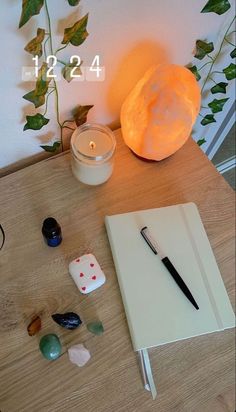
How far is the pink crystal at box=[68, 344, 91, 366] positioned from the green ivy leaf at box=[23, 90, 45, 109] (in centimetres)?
39

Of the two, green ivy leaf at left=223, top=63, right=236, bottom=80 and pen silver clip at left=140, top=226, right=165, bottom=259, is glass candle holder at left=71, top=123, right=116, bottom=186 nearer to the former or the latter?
pen silver clip at left=140, top=226, right=165, bottom=259

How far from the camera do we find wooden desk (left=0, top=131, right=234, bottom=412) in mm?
561

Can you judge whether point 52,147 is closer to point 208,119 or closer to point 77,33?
point 77,33

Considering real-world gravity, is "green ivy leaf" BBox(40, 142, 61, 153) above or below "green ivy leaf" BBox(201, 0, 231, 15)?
below

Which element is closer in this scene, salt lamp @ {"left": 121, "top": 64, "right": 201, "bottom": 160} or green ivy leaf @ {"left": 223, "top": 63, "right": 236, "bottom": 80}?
salt lamp @ {"left": 121, "top": 64, "right": 201, "bottom": 160}

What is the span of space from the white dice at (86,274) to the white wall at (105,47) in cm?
25

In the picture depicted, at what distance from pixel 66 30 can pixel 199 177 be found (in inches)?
14.5

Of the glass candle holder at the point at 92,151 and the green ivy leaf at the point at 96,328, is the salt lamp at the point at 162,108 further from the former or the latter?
the green ivy leaf at the point at 96,328

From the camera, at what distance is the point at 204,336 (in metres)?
0.62

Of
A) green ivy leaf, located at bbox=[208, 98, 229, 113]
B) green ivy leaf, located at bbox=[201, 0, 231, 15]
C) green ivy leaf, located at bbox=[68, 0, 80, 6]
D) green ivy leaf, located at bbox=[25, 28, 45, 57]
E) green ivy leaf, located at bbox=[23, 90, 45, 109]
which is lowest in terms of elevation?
green ivy leaf, located at bbox=[208, 98, 229, 113]

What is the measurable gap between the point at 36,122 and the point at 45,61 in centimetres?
12

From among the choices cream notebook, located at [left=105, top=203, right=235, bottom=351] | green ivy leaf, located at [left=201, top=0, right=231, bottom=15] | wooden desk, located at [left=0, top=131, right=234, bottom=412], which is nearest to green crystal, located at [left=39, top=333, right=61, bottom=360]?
wooden desk, located at [left=0, top=131, right=234, bottom=412]

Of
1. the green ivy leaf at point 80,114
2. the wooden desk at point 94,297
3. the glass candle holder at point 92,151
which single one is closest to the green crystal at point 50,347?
the wooden desk at point 94,297

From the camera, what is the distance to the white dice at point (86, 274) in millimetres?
612
